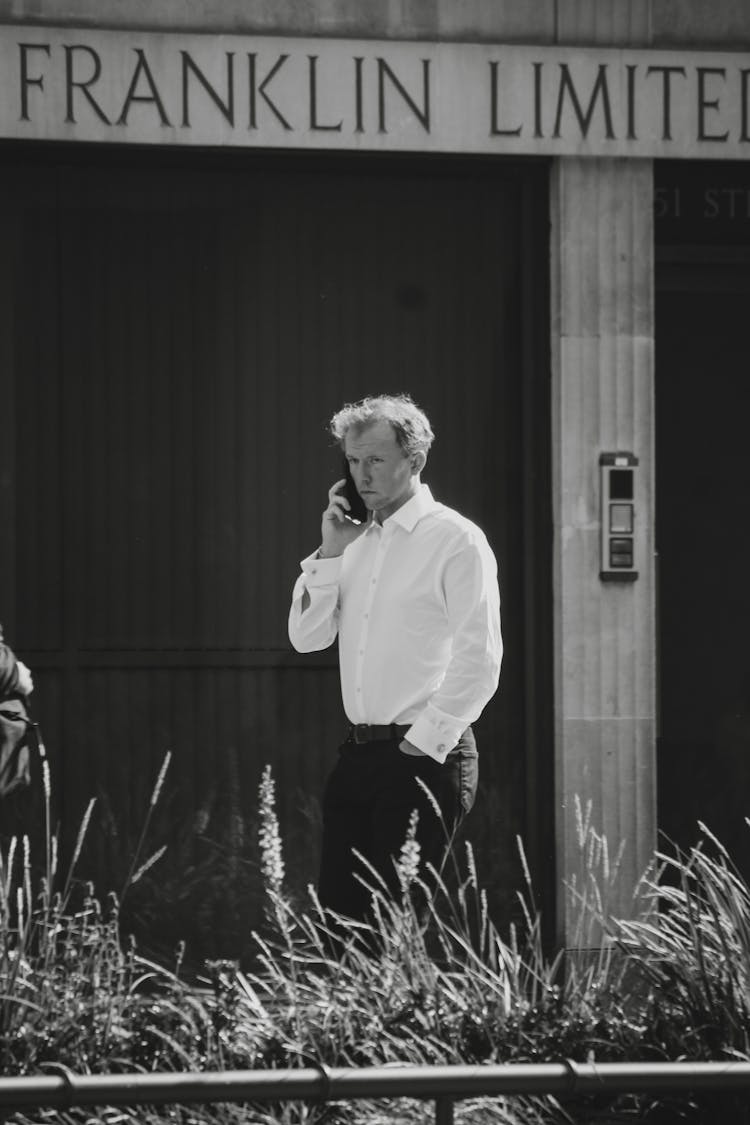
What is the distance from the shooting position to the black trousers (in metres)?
4.98

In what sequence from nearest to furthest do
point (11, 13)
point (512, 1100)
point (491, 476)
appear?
1. point (512, 1100)
2. point (11, 13)
3. point (491, 476)

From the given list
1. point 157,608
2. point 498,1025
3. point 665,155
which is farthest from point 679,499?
point 498,1025

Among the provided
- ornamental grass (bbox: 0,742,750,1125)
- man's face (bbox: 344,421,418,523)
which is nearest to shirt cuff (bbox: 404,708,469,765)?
ornamental grass (bbox: 0,742,750,1125)

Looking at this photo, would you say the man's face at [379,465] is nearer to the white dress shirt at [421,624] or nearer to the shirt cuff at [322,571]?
the white dress shirt at [421,624]

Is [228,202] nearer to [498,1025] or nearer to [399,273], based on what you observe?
[399,273]

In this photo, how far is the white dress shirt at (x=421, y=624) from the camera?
496 centimetres

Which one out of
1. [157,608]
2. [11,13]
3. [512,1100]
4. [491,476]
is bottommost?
[512,1100]

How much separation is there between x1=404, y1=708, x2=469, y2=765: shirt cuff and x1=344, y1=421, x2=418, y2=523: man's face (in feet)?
2.23

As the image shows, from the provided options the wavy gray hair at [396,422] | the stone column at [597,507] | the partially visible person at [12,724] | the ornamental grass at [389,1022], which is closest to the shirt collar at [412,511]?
the wavy gray hair at [396,422]

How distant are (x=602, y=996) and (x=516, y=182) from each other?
426 cm

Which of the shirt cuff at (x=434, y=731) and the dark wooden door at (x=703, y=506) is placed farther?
the dark wooden door at (x=703, y=506)

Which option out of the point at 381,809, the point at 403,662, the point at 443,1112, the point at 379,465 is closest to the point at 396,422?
the point at 379,465

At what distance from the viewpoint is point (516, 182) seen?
7.68 meters

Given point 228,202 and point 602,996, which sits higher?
point 228,202
